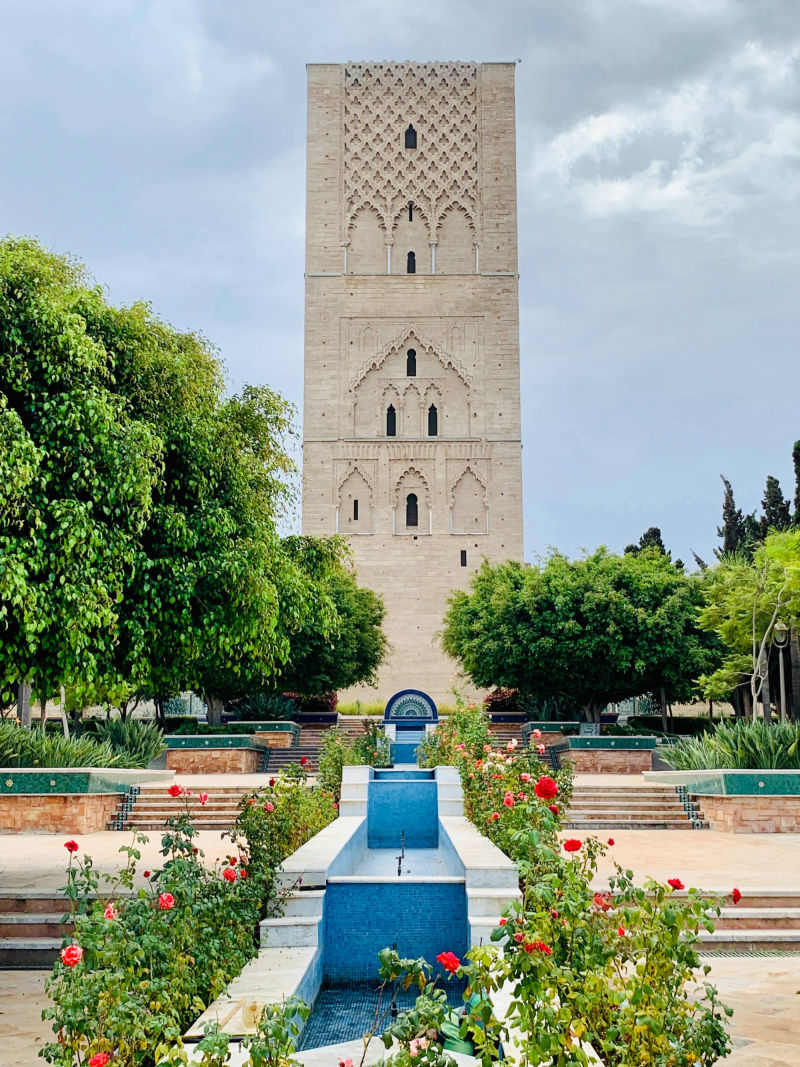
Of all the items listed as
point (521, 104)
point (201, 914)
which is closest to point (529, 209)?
point (521, 104)

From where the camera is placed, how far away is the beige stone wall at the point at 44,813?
40.3 feet

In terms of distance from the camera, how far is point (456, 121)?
37469 mm

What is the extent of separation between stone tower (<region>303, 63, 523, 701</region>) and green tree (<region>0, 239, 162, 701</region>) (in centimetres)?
2785

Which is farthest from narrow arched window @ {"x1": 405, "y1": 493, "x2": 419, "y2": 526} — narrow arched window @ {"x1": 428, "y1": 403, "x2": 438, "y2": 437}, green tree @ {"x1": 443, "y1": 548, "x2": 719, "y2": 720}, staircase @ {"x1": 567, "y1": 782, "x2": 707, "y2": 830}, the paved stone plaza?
staircase @ {"x1": 567, "y1": 782, "x2": 707, "y2": 830}

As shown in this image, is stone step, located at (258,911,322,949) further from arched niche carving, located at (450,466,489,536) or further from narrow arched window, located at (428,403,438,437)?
narrow arched window, located at (428,403,438,437)

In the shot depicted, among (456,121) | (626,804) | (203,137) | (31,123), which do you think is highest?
(456,121)

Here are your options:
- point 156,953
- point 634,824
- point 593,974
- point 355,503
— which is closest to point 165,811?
point 634,824

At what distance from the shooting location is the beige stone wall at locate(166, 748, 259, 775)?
19.3m

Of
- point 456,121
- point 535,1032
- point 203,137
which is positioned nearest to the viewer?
point 535,1032

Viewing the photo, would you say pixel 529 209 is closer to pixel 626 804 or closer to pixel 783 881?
pixel 626 804

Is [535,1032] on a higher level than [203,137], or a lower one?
lower

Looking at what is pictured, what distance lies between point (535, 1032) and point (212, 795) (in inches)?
459

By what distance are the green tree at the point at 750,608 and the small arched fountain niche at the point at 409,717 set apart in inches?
264

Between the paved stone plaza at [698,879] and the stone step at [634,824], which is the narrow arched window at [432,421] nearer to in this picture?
the paved stone plaza at [698,879]
